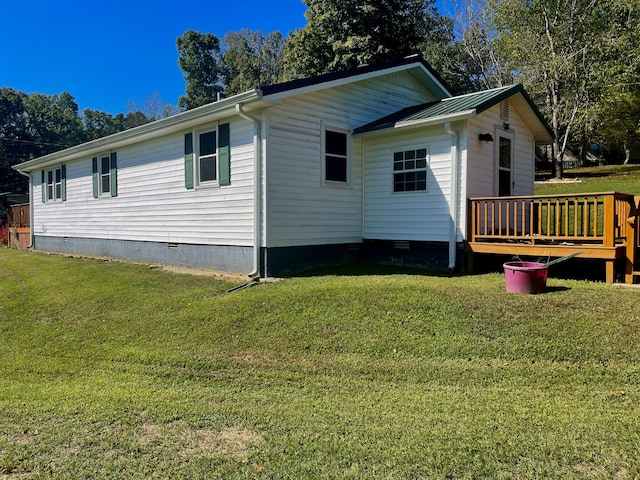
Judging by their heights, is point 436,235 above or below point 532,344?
above

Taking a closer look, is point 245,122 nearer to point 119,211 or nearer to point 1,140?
point 119,211

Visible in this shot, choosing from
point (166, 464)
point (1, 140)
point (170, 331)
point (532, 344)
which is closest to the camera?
point (166, 464)

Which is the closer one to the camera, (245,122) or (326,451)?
(326,451)

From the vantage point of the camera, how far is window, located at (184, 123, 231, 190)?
939 cm

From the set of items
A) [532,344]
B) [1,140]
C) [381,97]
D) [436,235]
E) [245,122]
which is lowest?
[532,344]

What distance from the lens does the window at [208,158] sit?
9.39m

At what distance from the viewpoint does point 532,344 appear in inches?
183

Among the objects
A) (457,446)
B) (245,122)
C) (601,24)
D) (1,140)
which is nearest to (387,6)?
(601,24)

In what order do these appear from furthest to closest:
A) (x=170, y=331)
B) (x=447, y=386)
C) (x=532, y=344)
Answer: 1. (x=170, y=331)
2. (x=532, y=344)
3. (x=447, y=386)

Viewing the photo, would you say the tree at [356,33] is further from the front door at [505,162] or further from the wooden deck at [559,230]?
the wooden deck at [559,230]

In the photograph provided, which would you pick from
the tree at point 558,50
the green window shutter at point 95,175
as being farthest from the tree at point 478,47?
the green window shutter at point 95,175

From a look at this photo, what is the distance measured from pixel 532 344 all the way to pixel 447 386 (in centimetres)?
121

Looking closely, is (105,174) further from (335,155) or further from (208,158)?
(335,155)

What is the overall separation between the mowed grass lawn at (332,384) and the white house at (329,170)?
5.73 ft
